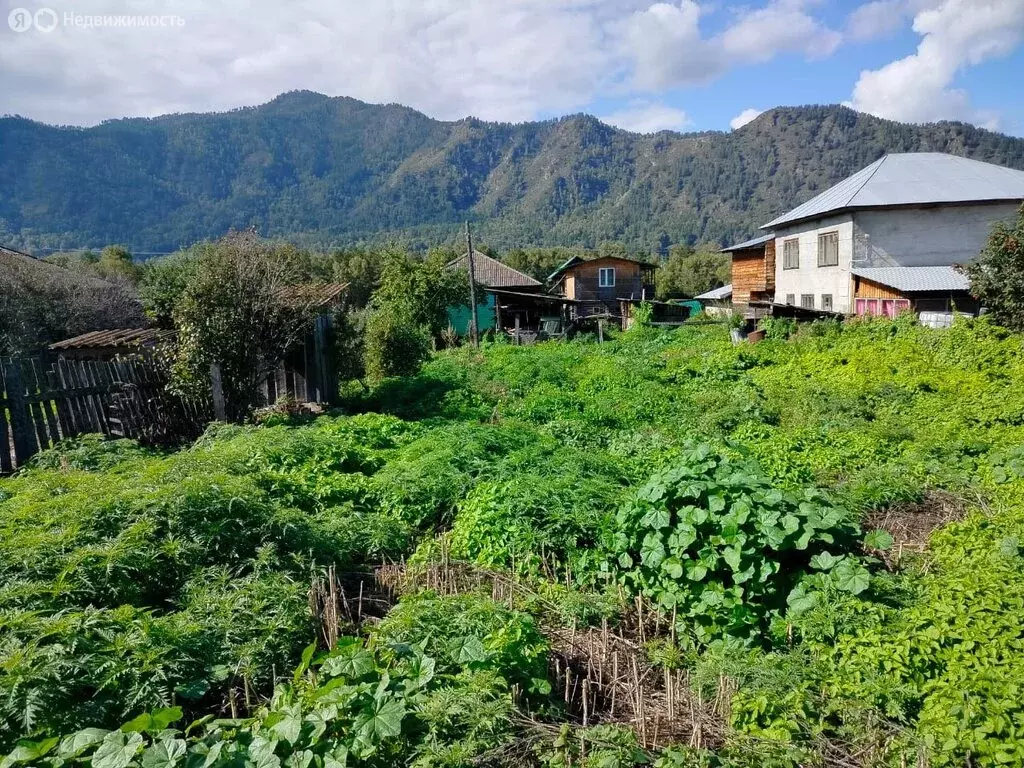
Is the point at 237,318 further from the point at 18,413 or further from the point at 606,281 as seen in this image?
the point at 606,281

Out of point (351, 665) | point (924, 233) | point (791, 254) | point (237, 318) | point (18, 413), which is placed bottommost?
point (351, 665)

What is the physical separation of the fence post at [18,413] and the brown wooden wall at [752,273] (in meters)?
28.3

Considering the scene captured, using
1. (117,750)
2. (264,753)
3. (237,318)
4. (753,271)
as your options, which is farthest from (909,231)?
(117,750)

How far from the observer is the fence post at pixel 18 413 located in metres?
7.34

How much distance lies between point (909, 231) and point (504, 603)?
2348cm

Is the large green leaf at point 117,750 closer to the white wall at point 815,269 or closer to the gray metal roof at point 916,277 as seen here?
the gray metal roof at point 916,277

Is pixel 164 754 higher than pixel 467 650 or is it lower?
higher

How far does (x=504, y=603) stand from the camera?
4.25m

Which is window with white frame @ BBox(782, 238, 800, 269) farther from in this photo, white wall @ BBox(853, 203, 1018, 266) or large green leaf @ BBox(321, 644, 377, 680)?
large green leaf @ BBox(321, 644, 377, 680)

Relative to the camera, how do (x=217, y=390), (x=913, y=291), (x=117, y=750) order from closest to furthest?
(x=117, y=750), (x=217, y=390), (x=913, y=291)

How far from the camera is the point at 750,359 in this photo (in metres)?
15.2

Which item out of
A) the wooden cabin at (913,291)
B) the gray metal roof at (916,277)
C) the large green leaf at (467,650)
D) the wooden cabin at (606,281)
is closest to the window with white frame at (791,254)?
the gray metal roof at (916,277)

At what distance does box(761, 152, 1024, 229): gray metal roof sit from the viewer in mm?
21469

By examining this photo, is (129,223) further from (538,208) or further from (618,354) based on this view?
(618,354)
